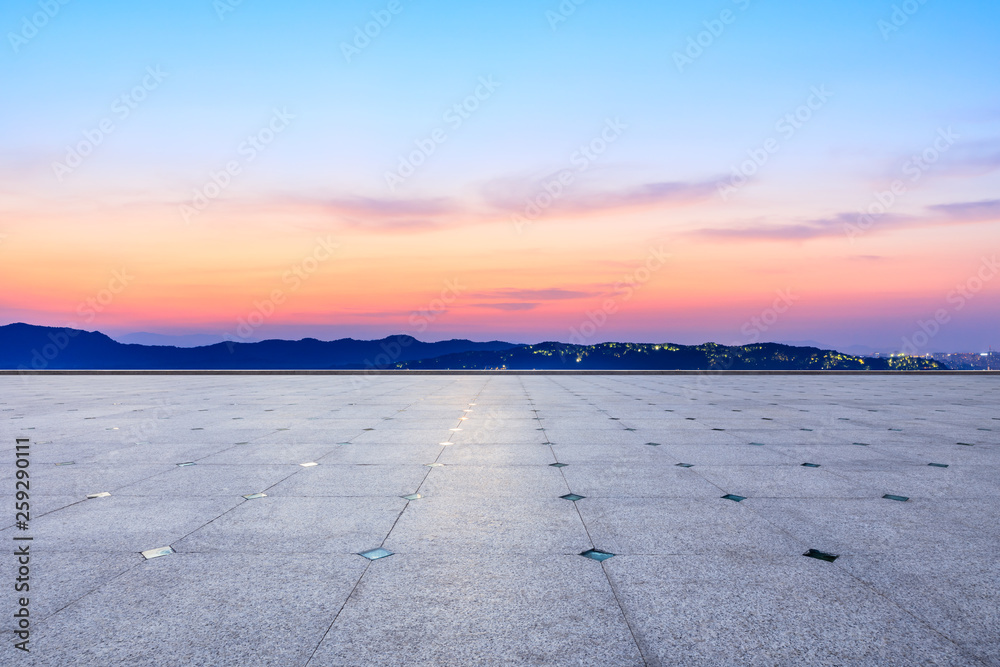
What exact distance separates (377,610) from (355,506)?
79.3 inches

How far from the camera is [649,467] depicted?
21.4 ft

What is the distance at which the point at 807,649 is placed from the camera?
2.70 m

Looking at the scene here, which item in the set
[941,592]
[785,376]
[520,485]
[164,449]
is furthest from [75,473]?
[785,376]

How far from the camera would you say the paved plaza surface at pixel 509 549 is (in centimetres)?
277

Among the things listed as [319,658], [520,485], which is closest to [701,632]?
[319,658]

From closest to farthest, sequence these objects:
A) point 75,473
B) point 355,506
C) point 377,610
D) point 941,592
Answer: point 377,610
point 941,592
point 355,506
point 75,473

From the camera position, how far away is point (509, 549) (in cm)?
393

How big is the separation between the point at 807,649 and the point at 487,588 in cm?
165

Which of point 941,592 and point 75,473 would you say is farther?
point 75,473

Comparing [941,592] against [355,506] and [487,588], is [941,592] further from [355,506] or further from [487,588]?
[355,506]

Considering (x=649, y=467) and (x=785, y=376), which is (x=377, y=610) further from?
(x=785, y=376)

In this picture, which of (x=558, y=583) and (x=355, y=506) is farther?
(x=355, y=506)

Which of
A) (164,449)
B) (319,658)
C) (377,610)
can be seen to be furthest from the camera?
(164,449)

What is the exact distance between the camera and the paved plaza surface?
2766mm
